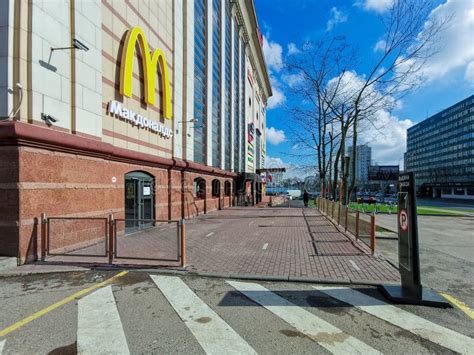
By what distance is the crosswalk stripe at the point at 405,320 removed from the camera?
138 inches

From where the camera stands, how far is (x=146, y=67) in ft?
40.8

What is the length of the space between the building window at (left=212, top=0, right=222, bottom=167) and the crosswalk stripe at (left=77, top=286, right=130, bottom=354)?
19.4m

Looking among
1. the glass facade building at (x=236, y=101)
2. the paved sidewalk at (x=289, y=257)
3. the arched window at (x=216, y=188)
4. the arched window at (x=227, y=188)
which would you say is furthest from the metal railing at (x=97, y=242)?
the glass facade building at (x=236, y=101)

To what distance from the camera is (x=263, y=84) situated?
56.1 meters

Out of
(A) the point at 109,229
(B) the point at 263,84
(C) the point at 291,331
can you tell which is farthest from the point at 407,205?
(B) the point at 263,84

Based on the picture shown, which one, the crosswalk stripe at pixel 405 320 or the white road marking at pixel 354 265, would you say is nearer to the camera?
the crosswalk stripe at pixel 405 320

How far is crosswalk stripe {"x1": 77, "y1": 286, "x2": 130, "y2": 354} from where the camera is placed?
3.38 meters

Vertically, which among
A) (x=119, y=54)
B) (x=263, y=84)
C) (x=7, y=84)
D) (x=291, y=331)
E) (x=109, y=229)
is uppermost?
(x=263, y=84)

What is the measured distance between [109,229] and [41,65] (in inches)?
184

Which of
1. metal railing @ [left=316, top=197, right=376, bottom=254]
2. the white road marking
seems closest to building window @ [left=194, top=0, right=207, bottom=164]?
metal railing @ [left=316, top=197, right=376, bottom=254]

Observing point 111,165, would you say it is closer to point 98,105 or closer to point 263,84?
point 98,105

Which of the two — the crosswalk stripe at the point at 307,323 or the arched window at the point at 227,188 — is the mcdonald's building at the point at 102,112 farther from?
the crosswalk stripe at the point at 307,323

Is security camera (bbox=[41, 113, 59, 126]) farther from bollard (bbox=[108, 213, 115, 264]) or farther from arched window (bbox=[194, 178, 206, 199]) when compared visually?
arched window (bbox=[194, 178, 206, 199])

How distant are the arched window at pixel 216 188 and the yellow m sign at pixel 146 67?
10.1m
